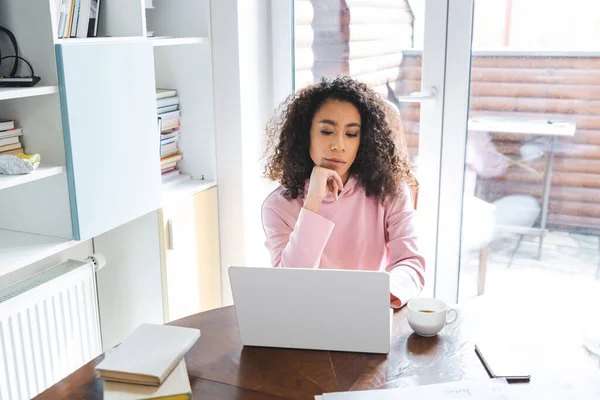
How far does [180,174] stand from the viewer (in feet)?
8.48

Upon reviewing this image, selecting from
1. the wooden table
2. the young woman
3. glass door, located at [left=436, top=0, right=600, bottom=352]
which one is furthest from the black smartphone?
glass door, located at [left=436, top=0, right=600, bottom=352]

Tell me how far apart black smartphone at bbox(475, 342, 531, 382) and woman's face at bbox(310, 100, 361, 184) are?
685mm

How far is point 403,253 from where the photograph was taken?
1800mm

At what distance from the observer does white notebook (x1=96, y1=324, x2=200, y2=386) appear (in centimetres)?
120

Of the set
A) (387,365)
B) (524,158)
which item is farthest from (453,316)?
(524,158)

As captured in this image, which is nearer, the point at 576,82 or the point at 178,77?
the point at 576,82

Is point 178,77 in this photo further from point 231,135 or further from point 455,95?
point 455,95

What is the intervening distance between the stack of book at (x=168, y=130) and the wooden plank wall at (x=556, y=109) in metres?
0.87

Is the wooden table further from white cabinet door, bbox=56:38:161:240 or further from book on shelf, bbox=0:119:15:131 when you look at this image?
book on shelf, bbox=0:119:15:131

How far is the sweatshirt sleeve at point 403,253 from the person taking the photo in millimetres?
1618

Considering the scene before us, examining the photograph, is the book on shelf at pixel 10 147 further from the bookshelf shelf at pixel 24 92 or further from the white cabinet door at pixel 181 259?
the white cabinet door at pixel 181 259

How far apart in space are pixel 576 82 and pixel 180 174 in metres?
1.44

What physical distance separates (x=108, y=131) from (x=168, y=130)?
516 mm

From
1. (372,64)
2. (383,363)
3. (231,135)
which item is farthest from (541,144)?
(383,363)
